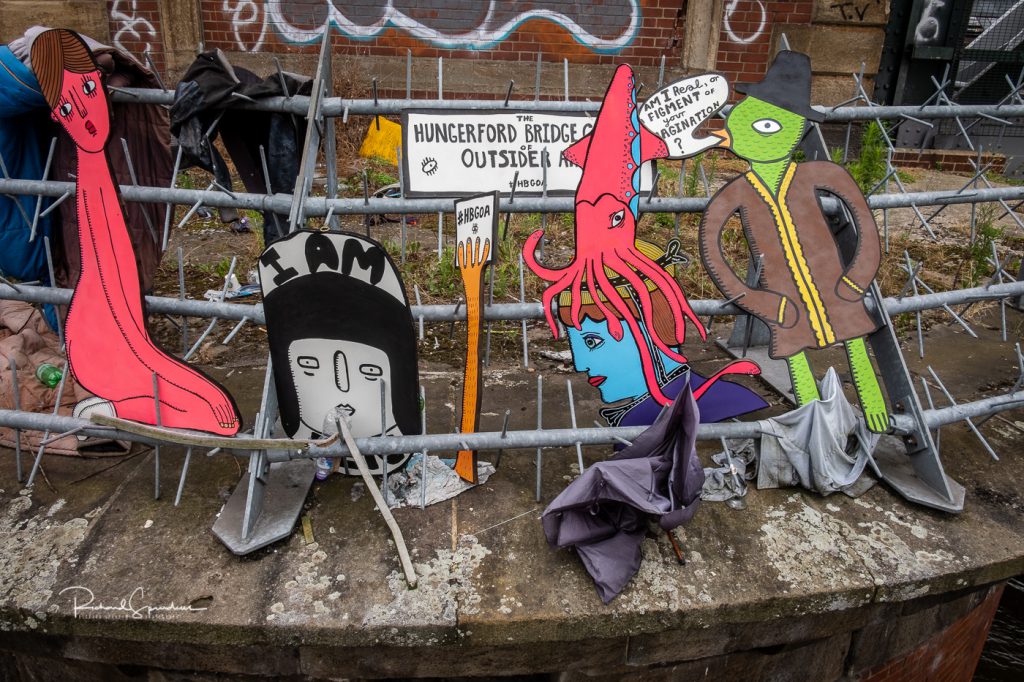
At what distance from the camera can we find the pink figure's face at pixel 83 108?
233 centimetres

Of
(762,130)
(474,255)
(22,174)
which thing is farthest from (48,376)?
(762,130)

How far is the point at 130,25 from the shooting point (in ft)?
22.3

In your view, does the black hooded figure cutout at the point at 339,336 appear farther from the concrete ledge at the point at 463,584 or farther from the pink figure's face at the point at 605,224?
the pink figure's face at the point at 605,224

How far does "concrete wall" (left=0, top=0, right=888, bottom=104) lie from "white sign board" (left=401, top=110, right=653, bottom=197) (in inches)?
184

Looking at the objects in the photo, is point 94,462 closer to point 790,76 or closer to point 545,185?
point 545,185

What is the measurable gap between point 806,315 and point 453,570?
5.13 feet

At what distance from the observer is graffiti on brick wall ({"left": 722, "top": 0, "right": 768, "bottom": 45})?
691 centimetres

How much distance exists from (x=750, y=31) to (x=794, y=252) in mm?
5240

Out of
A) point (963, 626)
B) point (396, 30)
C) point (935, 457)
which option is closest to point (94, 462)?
point (935, 457)

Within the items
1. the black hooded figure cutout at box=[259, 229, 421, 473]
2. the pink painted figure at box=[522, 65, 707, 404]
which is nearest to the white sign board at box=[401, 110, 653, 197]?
the pink painted figure at box=[522, 65, 707, 404]

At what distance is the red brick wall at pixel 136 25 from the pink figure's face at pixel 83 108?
203 inches

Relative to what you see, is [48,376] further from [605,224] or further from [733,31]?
[733,31]

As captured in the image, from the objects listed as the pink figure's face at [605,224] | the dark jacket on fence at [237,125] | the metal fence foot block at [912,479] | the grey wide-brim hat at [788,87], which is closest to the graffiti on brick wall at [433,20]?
the dark jacket on fence at [237,125]

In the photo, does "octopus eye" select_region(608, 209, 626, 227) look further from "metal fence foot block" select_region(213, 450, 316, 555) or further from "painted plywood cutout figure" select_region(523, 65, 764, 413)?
"metal fence foot block" select_region(213, 450, 316, 555)
